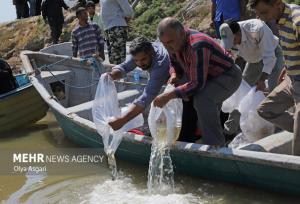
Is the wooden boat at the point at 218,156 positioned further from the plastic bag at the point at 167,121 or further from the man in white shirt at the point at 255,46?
the man in white shirt at the point at 255,46

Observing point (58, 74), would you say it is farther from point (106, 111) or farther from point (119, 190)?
point (119, 190)

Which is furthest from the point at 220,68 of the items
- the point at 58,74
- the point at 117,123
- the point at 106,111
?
the point at 58,74

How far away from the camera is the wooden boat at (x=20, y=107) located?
7.84m

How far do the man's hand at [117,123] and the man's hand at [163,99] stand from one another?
483 mm

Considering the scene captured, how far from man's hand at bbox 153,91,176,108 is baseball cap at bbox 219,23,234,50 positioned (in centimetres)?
100

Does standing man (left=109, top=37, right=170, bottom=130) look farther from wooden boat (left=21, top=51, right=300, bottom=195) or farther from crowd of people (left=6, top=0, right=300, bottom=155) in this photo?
wooden boat (left=21, top=51, right=300, bottom=195)

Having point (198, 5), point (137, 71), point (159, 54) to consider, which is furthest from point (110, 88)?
point (198, 5)

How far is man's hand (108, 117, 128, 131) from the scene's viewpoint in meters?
5.04

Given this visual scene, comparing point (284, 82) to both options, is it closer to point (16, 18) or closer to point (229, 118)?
point (229, 118)

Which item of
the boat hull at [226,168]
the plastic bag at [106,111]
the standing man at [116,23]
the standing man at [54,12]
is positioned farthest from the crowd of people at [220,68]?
the standing man at [54,12]

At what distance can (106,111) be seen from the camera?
17.8ft

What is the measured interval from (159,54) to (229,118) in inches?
48.1

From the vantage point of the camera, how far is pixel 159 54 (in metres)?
5.13

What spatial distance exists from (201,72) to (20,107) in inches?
171
